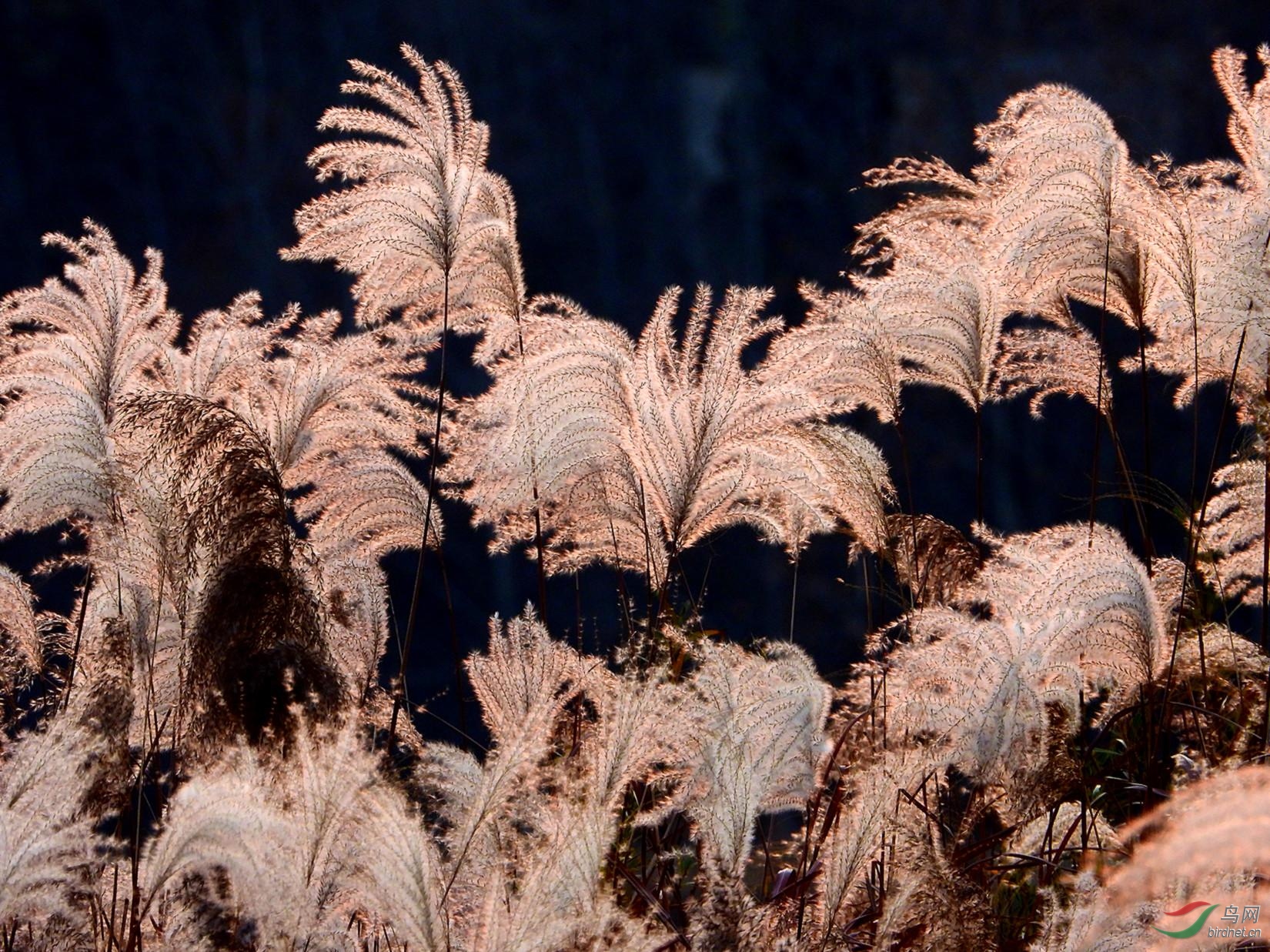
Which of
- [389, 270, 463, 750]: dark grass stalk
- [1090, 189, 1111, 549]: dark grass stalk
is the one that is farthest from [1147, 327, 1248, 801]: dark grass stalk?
[389, 270, 463, 750]: dark grass stalk

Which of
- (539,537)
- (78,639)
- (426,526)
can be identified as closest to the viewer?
(78,639)

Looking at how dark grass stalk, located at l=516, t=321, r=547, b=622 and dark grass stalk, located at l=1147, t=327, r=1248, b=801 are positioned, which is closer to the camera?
dark grass stalk, located at l=1147, t=327, r=1248, b=801

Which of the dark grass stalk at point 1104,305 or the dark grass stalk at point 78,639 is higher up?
the dark grass stalk at point 1104,305

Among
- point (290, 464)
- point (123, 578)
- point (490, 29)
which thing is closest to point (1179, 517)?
point (290, 464)

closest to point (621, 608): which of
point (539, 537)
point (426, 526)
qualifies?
point (539, 537)

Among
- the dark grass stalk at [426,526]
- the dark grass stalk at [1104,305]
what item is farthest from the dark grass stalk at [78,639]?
the dark grass stalk at [1104,305]

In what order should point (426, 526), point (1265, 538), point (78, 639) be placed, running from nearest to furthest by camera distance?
1. point (78, 639)
2. point (1265, 538)
3. point (426, 526)

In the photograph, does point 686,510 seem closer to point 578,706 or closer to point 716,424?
point 716,424

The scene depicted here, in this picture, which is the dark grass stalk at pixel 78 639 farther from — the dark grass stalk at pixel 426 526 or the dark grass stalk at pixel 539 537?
the dark grass stalk at pixel 539 537

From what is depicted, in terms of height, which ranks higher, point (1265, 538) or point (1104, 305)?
point (1104, 305)

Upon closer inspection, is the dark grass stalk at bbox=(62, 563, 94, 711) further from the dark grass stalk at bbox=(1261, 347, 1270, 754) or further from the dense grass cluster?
the dark grass stalk at bbox=(1261, 347, 1270, 754)

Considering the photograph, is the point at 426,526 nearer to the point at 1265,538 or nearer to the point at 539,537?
the point at 539,537
